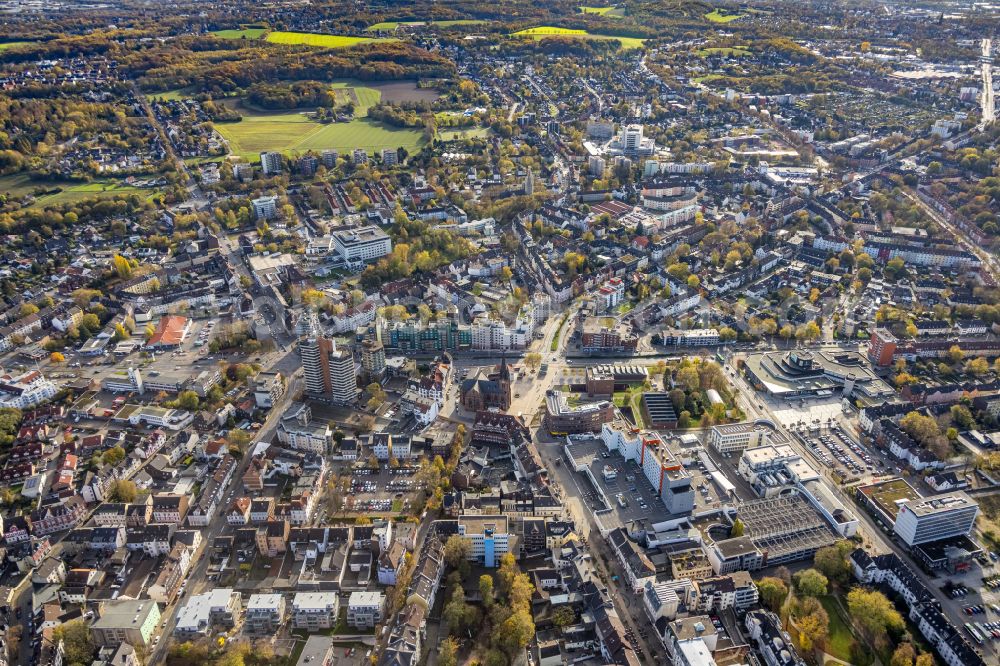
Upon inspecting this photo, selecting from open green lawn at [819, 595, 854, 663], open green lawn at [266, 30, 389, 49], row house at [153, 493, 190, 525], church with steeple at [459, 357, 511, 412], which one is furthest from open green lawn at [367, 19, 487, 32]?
open green lawn at [819, 595, 854, 663]

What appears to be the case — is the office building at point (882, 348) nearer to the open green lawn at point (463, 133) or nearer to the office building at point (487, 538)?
the office building at point (487, 538)

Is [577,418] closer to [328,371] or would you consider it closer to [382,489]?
[382,489]

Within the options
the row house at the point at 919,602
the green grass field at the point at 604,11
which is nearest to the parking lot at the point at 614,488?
the row house at the point at 919,602

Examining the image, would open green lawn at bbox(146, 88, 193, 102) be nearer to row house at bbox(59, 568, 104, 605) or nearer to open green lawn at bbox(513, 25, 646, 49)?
open green lawn at bbox(513, 25, 646, 49)

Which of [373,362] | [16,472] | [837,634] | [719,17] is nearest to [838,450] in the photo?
[837,634]

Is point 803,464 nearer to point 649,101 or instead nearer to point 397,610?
point 397,610
